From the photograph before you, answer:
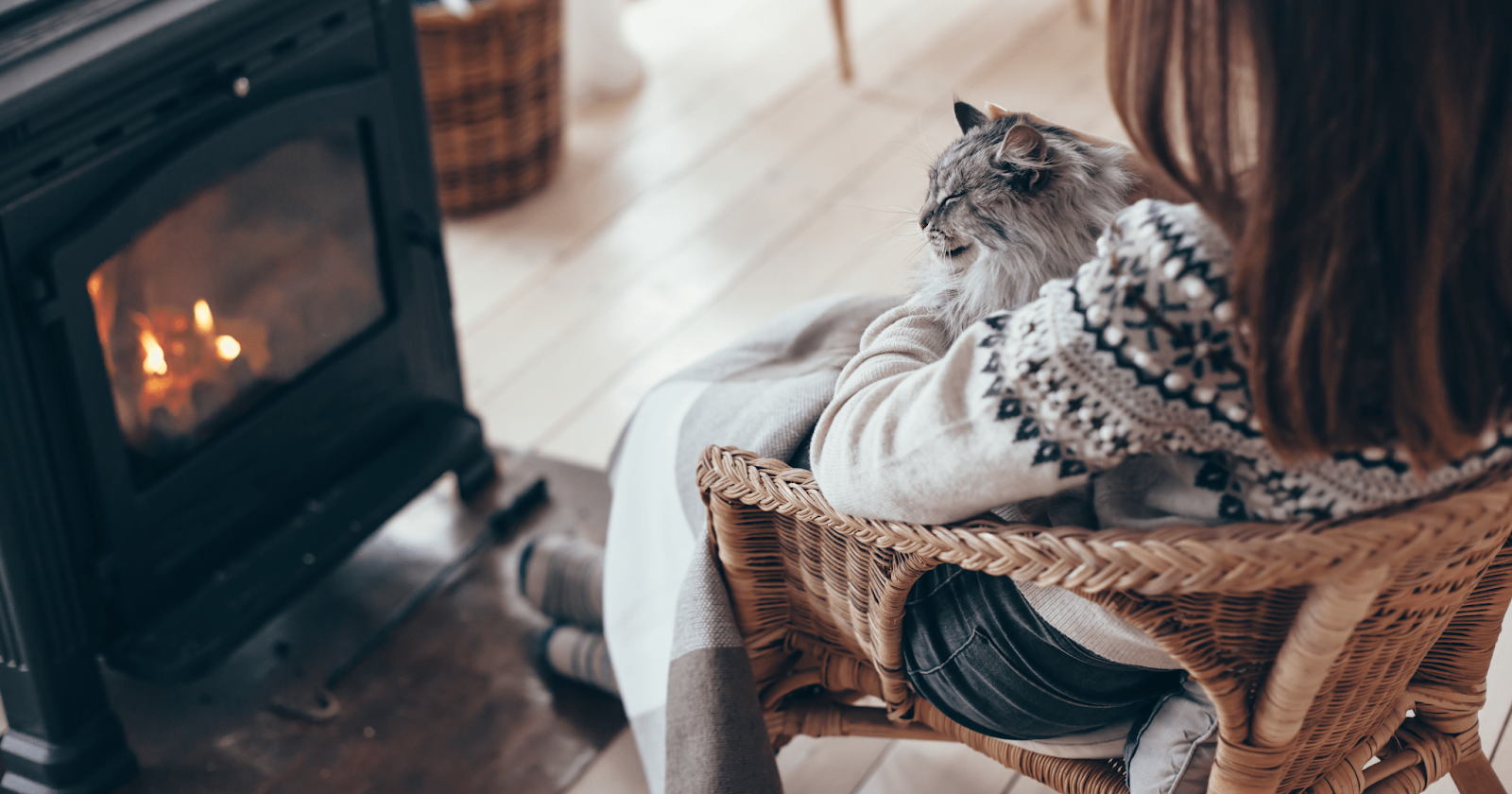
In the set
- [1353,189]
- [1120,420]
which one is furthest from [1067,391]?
[1353,189]

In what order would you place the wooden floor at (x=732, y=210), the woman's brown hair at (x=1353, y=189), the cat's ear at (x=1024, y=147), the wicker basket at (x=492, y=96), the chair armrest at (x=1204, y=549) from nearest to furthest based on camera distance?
the woman's brown hair at (x=1353, y=189) → the chair armrest at (x=1204, y=549) → the cat's ear at (x=1024, y=147) → the wooden floor at (x=732, y=210) → the wicker basket at (x=492, y=96)

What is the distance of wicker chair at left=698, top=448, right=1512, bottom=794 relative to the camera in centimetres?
72

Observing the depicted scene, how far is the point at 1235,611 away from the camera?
2.64 feet

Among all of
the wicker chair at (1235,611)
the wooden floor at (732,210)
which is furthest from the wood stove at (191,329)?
the wicker chair at (1235,611)

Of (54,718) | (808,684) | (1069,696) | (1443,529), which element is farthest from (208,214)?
(1443,529)

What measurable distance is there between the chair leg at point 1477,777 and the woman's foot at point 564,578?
0.99 metres

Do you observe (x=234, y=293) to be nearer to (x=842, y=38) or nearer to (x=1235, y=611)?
(x=1235, y=611)

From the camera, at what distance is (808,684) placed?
4.04 feet

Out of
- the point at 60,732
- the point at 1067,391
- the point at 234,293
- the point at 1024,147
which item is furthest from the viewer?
the point at 234,293

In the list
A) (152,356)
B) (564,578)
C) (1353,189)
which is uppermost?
(1353,189)

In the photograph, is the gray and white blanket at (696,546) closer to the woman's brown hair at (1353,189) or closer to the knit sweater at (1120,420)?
the knit sweater at (1120,420)

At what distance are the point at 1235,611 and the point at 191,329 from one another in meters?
1.23

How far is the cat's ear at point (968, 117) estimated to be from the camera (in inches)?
40.8

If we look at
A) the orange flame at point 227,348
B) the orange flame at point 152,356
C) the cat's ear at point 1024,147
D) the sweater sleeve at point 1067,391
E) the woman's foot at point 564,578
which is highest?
the cat's ear at point 1024,147
